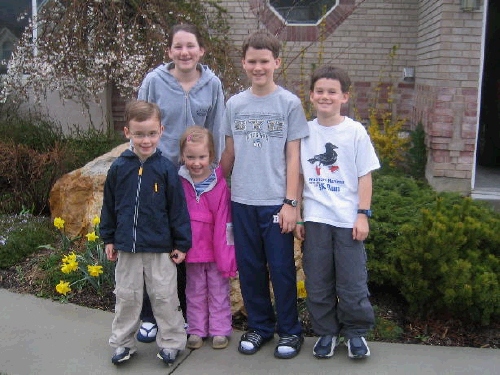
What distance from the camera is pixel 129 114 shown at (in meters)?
3.26

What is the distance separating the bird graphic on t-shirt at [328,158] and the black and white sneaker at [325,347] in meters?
0.94

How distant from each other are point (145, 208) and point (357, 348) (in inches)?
54.3

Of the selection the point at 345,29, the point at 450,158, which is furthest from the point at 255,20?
the point at 450,158

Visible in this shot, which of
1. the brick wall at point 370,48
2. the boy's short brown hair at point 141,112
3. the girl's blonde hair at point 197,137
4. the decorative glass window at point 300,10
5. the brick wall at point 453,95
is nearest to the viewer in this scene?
the boy's short brown hair at point 141,112

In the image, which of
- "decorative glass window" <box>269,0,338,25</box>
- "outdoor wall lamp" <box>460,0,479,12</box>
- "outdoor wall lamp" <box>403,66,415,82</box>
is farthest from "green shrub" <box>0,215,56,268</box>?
"outdoor wall lamp" <box>403,66,415,82</box>

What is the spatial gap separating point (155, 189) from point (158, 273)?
0.45m

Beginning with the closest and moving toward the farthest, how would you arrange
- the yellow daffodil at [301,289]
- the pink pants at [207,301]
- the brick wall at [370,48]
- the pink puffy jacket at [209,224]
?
the pink puffy jacket at [209,224], the pink pants at [207,301], the yellow daffodil at [301,289], the brick wall at [370,48]

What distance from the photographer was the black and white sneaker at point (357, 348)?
3.42 metres

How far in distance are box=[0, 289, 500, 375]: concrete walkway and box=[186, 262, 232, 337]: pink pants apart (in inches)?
4.7

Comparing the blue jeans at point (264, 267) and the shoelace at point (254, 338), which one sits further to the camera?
the shoelace at point (254, 338)

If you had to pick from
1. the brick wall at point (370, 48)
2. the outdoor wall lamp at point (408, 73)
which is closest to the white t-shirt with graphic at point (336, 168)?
the brick wall at point (370, 48)

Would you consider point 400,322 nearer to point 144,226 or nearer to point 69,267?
point 144,226

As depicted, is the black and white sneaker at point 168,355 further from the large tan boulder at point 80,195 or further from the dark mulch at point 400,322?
the large tan boulder at point 80,195

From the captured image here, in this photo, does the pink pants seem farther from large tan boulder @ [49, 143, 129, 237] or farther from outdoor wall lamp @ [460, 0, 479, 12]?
outdoor wall lamp @ [460, 0, 479, 12]
